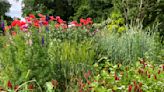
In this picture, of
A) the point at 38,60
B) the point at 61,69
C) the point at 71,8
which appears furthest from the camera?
the point at 71,8

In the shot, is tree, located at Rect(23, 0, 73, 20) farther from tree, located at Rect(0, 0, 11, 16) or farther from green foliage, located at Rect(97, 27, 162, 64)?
green foliage, located at Rect(97, 27, 162, 64)

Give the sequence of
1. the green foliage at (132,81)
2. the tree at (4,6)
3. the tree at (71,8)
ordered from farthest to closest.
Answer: the tree at (4,6), the tree at (71,8), the green foliage at (132,81)

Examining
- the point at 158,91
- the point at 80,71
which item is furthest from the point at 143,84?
the point at 80,71

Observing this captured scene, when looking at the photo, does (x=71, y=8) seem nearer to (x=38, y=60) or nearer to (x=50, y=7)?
(x=50, y=7)

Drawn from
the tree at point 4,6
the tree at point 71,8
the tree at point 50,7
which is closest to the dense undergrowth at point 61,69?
the tree at point 71,8

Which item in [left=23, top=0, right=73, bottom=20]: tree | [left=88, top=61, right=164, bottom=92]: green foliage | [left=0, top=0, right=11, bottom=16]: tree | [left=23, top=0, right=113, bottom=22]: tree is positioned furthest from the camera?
[left=0, top=0, right=11, bottom=16]: tree

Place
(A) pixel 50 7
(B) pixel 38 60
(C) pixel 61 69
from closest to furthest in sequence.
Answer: (B) pixel 38 60 < (C) pixel 61 69 < (A) pixel 50 7

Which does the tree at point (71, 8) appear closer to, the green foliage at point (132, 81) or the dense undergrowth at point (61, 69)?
the dense undergrowth at point (61, 69)

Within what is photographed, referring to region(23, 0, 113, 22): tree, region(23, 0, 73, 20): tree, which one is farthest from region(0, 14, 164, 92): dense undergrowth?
region(23, 0, 73, 20): tree

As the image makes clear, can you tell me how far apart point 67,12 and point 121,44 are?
15.3 m

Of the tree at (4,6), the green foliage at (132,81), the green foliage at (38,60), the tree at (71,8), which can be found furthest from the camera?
the tree at (4,6)

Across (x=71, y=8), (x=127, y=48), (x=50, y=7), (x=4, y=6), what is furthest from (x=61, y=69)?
(x=71, y=8)

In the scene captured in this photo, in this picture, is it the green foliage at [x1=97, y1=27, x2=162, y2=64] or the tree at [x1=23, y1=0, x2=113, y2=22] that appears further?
the tree at [x1=23, y1=0, x2=113, y2=22]

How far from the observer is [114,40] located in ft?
20.3
